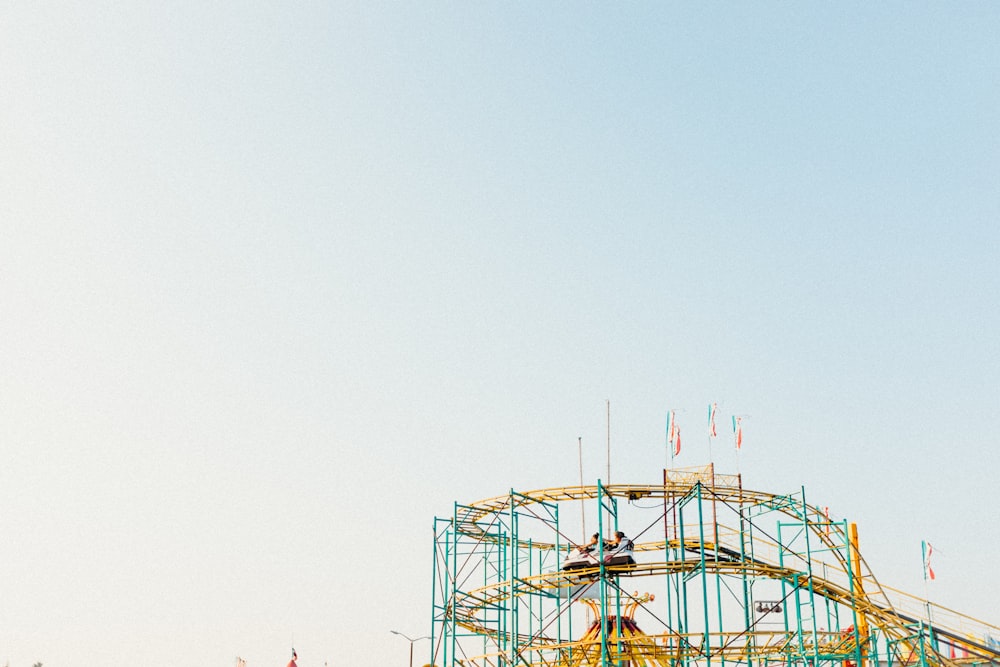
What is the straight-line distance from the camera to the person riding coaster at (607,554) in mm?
36281

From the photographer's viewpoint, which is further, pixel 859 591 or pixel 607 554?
pixel 859 591

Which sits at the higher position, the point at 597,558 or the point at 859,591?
the point at 597,558

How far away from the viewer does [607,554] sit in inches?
1428

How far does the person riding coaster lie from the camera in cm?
3628

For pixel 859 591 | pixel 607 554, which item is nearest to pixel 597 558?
pixel 607 554

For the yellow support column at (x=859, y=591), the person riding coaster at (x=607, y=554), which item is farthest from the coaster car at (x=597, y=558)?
the yellow support column at (x=859, y=591)

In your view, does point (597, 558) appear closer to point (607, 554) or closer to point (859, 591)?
point (607, 554)

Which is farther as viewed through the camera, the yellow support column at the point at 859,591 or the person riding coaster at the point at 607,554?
the yellow support column at the point at 859,591

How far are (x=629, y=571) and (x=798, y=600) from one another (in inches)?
266

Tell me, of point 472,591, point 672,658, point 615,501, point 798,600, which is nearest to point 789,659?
point 798,600

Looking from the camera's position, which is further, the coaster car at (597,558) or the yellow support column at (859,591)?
the yellow support column at (859,591)

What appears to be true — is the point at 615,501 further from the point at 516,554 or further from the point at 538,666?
the point at 538,666

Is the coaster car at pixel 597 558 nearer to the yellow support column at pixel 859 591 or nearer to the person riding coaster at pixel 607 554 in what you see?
the person riding coaster at pixel 607 554

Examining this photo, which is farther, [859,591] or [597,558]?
[859,591]
